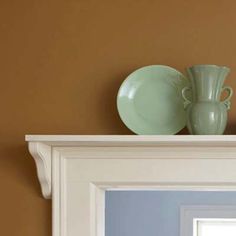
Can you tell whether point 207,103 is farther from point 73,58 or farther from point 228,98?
point 73,58

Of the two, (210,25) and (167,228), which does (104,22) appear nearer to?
(210,25)

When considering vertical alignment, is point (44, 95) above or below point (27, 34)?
below

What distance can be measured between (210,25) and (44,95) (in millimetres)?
571

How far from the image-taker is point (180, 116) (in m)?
1.59

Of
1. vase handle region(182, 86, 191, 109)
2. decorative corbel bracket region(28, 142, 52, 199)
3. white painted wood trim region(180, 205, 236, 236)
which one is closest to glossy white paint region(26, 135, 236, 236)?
decorative corbel bracket region(28, 142, 52, 199)

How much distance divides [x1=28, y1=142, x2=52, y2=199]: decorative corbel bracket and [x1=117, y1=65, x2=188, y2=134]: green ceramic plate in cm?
25

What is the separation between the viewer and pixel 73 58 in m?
1.67

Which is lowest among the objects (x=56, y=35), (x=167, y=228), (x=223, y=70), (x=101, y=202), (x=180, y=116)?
(x=167, y=228)

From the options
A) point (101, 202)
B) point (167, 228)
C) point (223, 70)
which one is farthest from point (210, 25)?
point (167, 228)

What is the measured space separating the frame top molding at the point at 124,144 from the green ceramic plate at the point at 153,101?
0.24 feet

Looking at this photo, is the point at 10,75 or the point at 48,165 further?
the point at 10,75

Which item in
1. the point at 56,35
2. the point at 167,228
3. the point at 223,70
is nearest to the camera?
the point at 223,70

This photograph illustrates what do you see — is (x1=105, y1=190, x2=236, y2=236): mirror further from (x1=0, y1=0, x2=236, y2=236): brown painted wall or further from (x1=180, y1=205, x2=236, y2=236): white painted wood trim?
(x1=0, y1=0, x2=236, y2=236): brown painted wall

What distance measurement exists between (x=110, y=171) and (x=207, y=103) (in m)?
0.37
